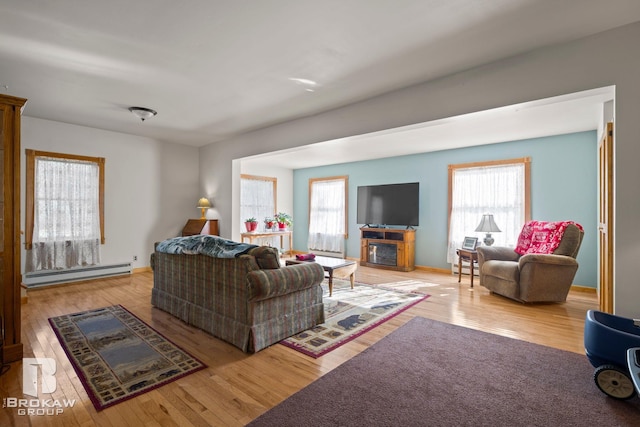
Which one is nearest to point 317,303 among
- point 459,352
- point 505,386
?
point 459,352

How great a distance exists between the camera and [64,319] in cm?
332

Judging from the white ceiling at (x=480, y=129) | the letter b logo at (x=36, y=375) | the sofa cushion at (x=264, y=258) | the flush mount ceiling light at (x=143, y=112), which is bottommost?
the letter b logo at (x=36, y=375)

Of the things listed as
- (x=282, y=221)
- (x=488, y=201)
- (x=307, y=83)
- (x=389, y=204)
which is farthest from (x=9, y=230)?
(x=488, y=201)

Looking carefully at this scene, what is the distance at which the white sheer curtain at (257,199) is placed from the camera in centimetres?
768

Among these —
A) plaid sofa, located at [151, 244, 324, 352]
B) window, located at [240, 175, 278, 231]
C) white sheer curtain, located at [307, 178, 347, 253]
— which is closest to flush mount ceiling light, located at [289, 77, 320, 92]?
plaid sofa, located at [151, 244, 324, 352]

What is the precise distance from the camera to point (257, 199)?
7934 mm

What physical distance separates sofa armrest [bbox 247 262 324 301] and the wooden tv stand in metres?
3.59

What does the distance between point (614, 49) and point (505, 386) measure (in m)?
2.72

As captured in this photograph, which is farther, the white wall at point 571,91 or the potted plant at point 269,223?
the potted plant at point 269,223

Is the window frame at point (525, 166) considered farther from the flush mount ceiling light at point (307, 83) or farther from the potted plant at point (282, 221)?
the potted plant at point (282, 221)

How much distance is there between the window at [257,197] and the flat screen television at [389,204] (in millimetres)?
2508

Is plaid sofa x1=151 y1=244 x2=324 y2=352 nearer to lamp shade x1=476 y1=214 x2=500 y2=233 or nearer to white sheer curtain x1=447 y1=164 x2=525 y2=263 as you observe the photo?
lamp shade x1=476 y1=214 x2=500 y2=233

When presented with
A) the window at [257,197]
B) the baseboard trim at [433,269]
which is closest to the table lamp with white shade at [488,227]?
the baseboard trim at [433,269]

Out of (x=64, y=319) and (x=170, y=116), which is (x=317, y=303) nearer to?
(x=64, y=319)
